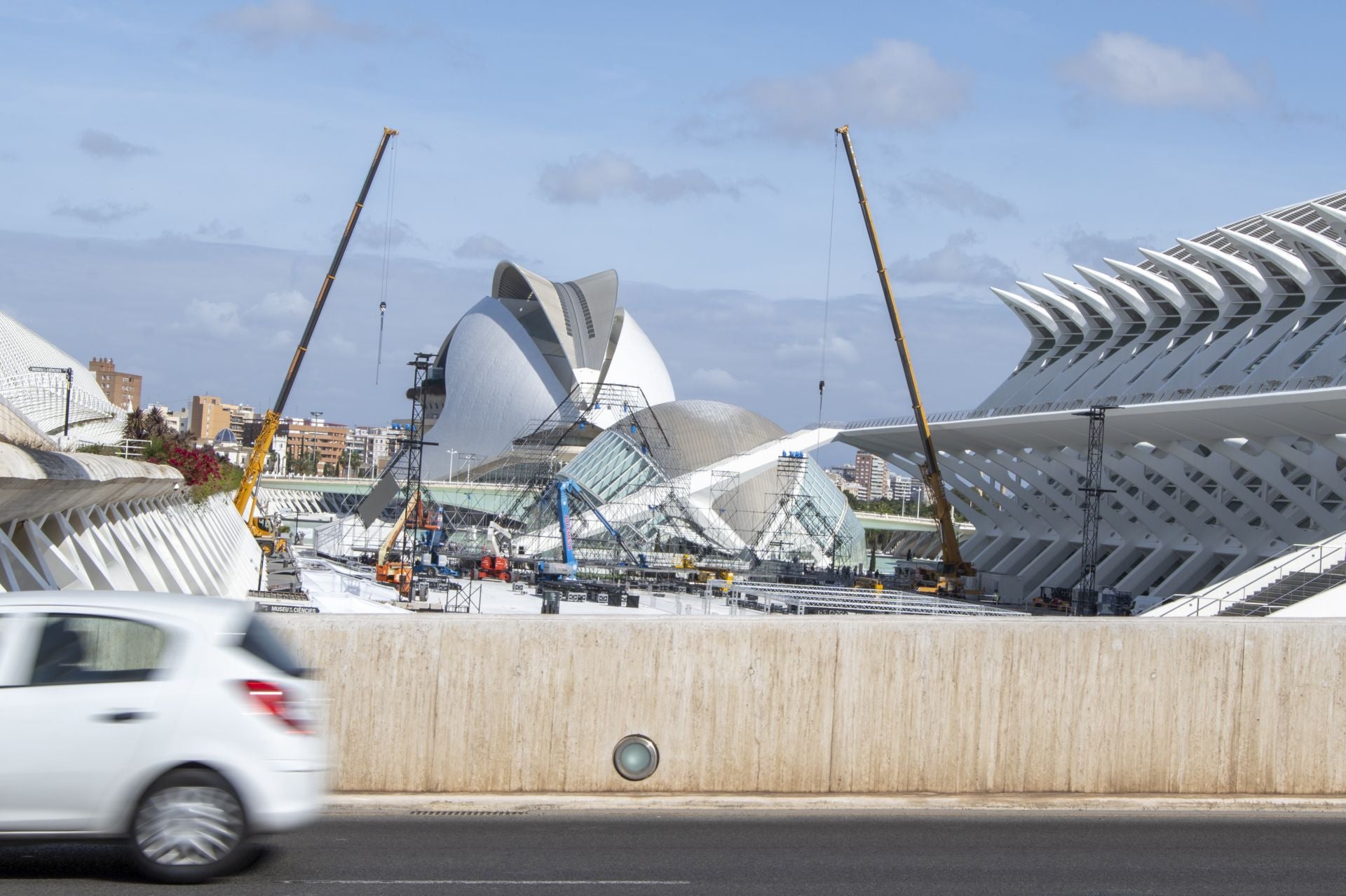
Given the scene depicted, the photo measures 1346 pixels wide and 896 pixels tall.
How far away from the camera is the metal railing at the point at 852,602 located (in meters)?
47.9

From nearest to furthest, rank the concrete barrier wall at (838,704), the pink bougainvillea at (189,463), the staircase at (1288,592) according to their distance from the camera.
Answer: the concrete barrier wall at (838,704)
the staircase at (1288,592)
the pink bougainvillea at (189,463)

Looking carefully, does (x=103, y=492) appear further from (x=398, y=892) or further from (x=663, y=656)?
(x=398, y=892)

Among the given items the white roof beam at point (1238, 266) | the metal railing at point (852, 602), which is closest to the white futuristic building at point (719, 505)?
the metal railing at point (852, 602)

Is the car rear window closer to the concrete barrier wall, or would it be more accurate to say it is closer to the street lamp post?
the concrete barrier wall

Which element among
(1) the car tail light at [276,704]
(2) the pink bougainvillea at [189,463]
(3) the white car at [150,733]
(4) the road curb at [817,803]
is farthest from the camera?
(2) the pink bougainvillea at [189,463]

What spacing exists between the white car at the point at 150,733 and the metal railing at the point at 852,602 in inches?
1537

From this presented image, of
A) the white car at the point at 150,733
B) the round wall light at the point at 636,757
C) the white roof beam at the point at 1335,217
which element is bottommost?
the round wall light at the point at 636,757

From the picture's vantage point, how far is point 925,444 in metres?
72.7

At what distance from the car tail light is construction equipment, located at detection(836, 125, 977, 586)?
60602 millimetres

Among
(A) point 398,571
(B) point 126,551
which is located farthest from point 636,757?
(A) point 398,571

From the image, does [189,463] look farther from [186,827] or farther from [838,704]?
[186,827]

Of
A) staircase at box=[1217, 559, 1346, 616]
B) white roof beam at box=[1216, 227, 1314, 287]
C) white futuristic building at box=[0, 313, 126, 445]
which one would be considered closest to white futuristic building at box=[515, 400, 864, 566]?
white futuristic building at box=[0, 313, 126, 445]

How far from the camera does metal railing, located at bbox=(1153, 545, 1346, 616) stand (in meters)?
37.2

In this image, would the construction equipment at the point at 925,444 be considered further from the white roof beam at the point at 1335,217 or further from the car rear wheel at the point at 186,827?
the car rear wheel at the point at 186,827
